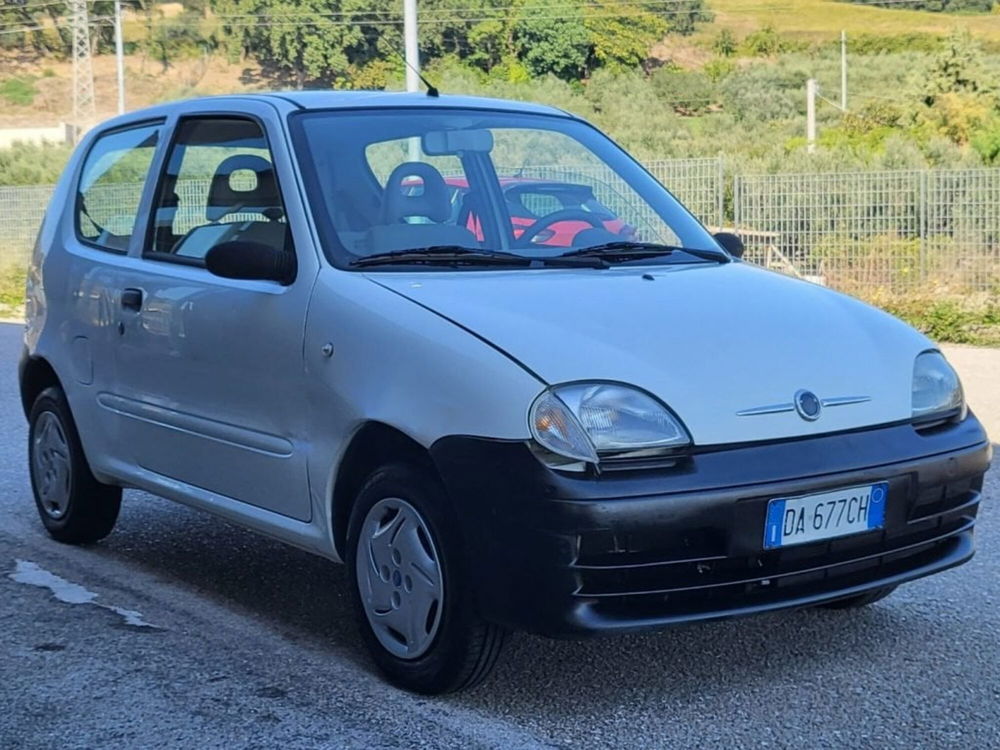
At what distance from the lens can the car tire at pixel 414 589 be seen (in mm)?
3623

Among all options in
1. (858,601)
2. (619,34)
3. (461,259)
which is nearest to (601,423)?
(461,259)

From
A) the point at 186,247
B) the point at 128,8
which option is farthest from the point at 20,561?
the point at 128,8

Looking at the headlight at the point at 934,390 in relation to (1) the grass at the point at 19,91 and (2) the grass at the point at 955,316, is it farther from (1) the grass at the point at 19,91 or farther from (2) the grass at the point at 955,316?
(1) the grass at the point at 19,91

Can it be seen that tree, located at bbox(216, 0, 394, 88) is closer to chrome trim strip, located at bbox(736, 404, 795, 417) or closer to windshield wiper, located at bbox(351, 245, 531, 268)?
windshield wiper, located at bbox(351, 245, 531, 268)

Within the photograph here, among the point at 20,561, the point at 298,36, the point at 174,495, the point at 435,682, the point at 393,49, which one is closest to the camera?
the point at 435,682

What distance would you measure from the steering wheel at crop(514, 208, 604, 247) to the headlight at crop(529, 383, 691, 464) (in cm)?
122

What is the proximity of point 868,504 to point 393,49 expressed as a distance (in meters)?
66.5

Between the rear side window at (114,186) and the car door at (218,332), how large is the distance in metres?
0.22

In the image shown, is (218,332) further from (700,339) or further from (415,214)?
(700,339)

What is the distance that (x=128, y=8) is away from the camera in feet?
336

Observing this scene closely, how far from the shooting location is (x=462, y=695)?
3.84 metres

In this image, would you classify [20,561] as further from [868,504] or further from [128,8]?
[128,8]

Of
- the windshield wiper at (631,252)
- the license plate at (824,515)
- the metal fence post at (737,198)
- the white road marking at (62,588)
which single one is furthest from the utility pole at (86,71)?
the license plate at (824,515)

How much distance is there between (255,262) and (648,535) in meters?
1.60
